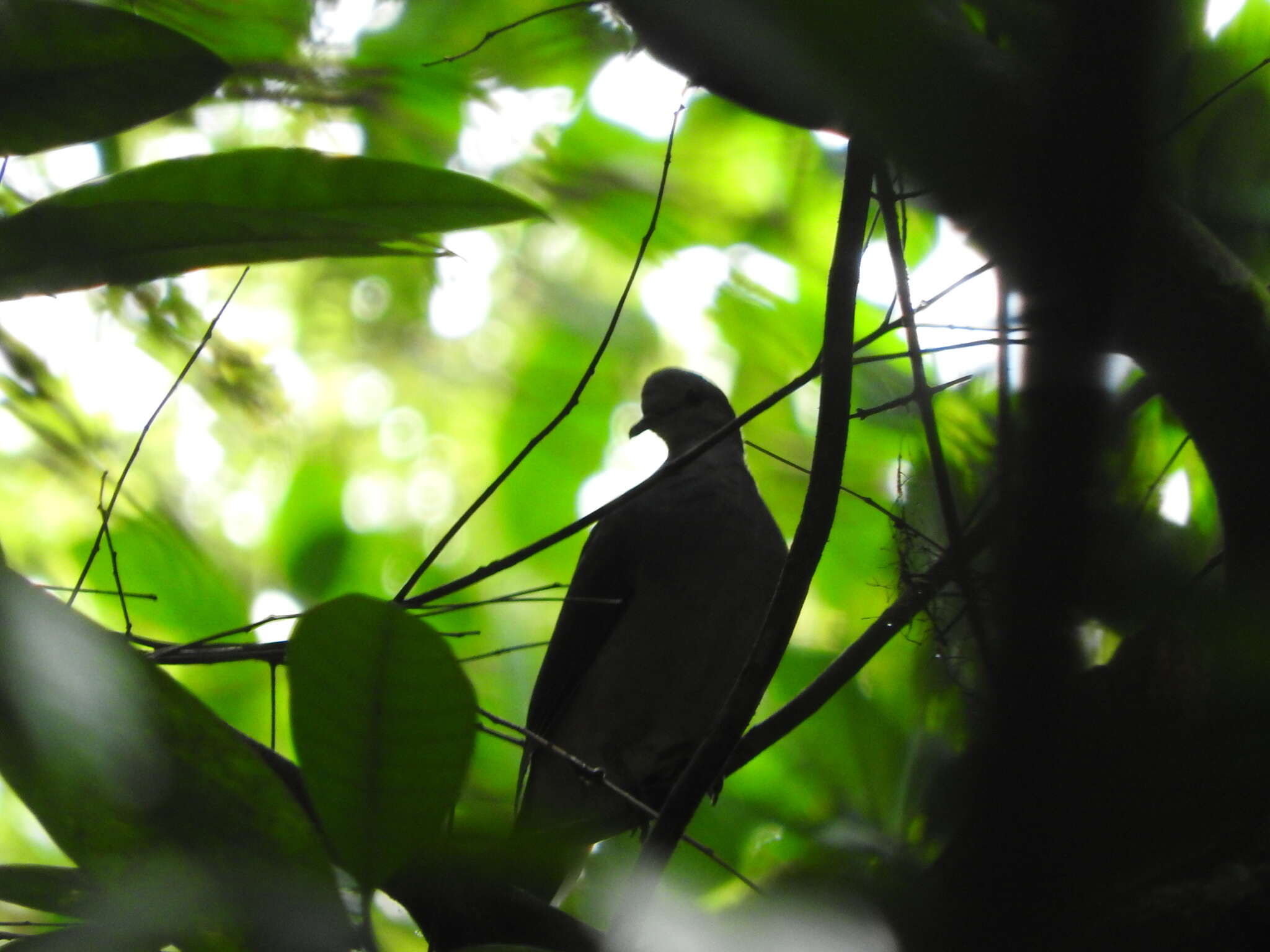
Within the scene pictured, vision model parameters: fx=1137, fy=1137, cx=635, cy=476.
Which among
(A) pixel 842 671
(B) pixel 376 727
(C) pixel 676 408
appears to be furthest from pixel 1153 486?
(C) pixel 676 408

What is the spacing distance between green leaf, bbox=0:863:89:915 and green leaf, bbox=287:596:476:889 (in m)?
0.31

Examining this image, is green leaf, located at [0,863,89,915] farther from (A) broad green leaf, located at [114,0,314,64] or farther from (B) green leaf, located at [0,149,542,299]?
(A) broad green leaf, located at [114,0,314,64]

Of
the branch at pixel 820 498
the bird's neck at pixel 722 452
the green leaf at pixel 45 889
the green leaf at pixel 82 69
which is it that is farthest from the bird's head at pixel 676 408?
the green leaf at pixel 45 889

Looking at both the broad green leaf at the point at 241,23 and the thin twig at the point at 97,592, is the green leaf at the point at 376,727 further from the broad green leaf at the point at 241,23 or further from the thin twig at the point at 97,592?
the broad green leaf at the point at 241,23

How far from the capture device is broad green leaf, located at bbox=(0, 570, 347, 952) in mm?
908

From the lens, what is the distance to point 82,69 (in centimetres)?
131

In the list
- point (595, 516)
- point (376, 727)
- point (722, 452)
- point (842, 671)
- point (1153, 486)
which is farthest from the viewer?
point (722, 452)

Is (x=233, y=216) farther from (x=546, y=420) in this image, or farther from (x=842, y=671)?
(x=546, y=420)

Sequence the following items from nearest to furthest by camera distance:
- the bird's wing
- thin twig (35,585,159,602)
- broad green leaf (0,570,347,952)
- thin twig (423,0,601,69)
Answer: broad green leaf (0,570,347,952)
thin twig (35,585,159,602)
thin twig (423,0,601,69)
the bird's wing

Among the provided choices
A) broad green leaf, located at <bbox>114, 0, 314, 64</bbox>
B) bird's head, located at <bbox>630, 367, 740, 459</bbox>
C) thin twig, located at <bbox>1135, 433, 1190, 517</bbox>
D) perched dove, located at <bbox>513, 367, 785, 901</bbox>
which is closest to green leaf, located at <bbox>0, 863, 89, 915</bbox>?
thin twig, located at <bbox>1135, 433, 1190, 517</bbox>

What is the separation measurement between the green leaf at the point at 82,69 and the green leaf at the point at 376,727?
755 millimetres

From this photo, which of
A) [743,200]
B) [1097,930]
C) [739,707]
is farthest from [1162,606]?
[743,200]

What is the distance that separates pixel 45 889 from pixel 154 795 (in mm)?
242

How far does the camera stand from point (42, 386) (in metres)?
2.21
